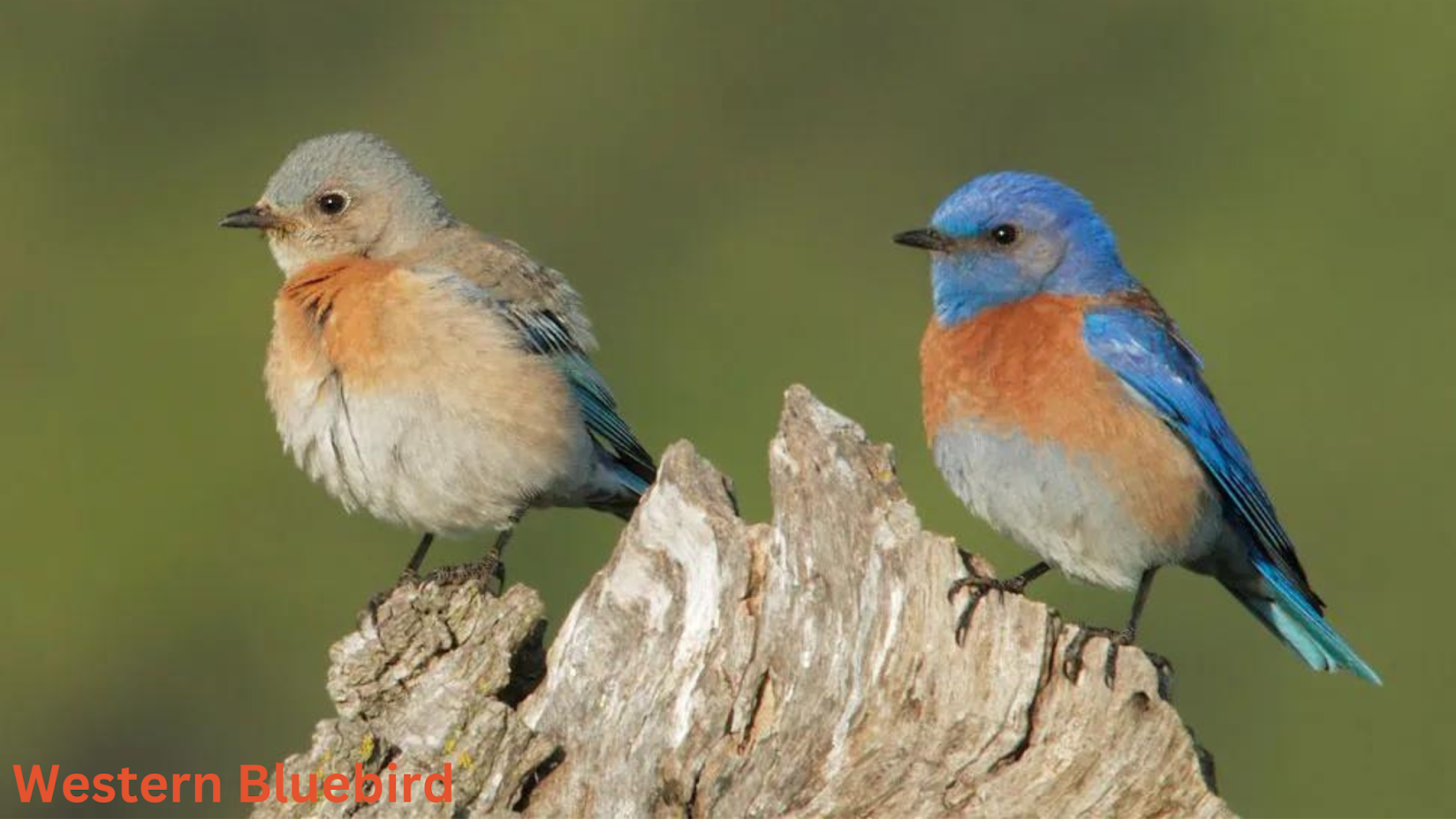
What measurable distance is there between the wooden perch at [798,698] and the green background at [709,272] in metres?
10.6

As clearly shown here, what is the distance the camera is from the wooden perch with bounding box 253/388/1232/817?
912 cm

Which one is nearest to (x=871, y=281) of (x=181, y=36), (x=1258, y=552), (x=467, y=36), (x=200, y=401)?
(x=200, y=401)

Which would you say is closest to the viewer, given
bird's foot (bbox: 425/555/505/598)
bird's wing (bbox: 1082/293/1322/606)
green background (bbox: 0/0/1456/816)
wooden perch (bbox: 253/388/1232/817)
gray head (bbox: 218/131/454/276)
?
wooden perch (bbox: 253/388/1232/817)

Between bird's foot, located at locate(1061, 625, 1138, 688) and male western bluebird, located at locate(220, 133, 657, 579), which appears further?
male western bluebird, located at locate(220, 133, 657, 579)

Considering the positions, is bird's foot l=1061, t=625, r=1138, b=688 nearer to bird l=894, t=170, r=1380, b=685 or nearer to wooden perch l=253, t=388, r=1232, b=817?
wooden perch l=253, t=388, r=1232, b=817

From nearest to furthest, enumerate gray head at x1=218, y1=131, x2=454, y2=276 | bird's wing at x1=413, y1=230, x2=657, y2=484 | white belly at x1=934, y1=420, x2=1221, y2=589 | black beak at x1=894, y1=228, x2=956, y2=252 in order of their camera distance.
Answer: white belly at x1=934, y1=420, x2=1221, y2=589
black beak at x1=894, y1=228, x2=956, y2=252
bird's wing at x1=413, y1=230, x2=657, y2=484
gray head at x1=218, y1=131, x2=454, y2=276

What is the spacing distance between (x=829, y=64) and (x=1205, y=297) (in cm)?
762

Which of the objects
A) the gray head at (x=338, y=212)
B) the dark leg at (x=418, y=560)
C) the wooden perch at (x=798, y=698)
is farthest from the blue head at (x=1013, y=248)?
the dark leg at (x=418, y=560)

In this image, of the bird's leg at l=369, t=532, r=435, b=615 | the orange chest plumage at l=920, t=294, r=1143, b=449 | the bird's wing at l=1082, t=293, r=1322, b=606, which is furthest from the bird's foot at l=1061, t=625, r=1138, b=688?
the bird's leg at l=369, t=532, r=435, b=615

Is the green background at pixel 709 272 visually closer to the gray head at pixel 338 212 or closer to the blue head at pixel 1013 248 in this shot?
the gray head at pixel 338 212

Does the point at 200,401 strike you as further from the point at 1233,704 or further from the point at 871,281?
the point at 1233,704

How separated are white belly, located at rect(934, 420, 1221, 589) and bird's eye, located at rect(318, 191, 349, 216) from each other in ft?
9.42

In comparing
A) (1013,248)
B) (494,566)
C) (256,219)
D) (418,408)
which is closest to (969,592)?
(1013,248)

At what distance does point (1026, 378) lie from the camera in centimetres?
1091
